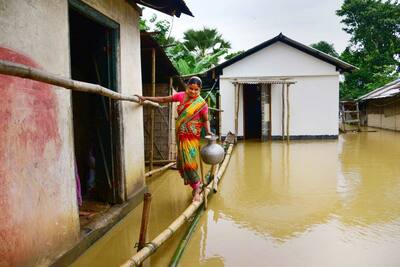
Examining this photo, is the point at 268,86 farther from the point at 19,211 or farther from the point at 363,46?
the point at 363,46

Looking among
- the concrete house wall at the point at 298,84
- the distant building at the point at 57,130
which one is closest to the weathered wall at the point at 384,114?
the concrete house wall at the point at 298,84

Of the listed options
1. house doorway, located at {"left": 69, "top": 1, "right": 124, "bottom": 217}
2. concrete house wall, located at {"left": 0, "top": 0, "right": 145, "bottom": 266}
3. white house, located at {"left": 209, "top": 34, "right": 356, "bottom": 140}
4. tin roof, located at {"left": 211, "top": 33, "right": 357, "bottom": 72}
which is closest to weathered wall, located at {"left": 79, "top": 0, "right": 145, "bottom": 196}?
house doorway, located at {"left": 69, "top": 1, "right": 124, "bottom": 217}

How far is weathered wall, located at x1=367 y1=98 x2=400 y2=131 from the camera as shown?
57.9 ft

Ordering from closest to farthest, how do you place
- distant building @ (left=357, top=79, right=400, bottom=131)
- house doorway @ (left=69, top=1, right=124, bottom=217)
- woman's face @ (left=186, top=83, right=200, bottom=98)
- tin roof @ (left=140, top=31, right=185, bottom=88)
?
woman's face @ (left=186, top=83, right=200, bottom=98) → house doorway @ (left=69, top=1, right=124, bottom=217) → tin roof @ (left=140, top=31, right=185, bottom=88) → distant building @ (left=357, top=79, right=400, bottom=131)

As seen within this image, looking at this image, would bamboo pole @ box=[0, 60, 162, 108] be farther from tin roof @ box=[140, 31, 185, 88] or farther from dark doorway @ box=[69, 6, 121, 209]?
→ tin roof @ box=[140, 31, 185, 88]

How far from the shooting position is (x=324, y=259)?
317 cm

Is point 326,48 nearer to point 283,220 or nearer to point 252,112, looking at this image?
point 252,112

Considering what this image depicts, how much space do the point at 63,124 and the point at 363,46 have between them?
26933mm

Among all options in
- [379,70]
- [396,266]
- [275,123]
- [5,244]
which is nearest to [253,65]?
[275,123]

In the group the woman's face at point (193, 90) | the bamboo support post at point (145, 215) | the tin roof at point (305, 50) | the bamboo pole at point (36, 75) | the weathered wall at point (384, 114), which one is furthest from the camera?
the weathered wall at point (384, 114)

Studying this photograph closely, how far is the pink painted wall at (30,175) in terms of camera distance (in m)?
2.43

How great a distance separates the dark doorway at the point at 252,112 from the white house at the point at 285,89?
2.99ft

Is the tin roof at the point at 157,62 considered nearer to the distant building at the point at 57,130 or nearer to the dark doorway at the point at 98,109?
the dark doorway at the point at 98,109

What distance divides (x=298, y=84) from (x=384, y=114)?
8.93m
